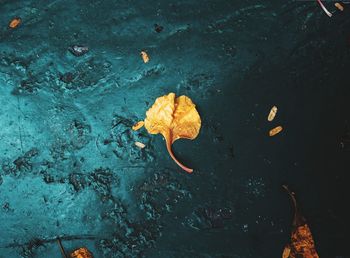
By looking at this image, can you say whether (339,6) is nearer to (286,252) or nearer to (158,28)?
(158,28)

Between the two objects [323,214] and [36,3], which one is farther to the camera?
[36,3]

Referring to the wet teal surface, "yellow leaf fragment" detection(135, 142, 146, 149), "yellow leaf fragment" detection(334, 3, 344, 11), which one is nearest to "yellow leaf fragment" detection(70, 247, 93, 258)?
the wet teal surface

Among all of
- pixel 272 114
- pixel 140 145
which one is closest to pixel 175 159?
pixel 140 145

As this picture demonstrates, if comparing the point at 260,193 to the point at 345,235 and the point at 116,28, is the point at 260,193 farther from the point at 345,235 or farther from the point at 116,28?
the point at 116,28

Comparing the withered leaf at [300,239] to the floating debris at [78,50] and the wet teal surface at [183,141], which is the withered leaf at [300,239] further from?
the floating debris at [78,50]

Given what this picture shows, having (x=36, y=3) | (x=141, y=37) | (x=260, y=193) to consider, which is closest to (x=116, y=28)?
(x=141, y=37)

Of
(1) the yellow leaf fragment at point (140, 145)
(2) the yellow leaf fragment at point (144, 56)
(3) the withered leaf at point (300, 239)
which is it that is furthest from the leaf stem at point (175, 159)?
(3) the withered leaf at point (300, 239)
